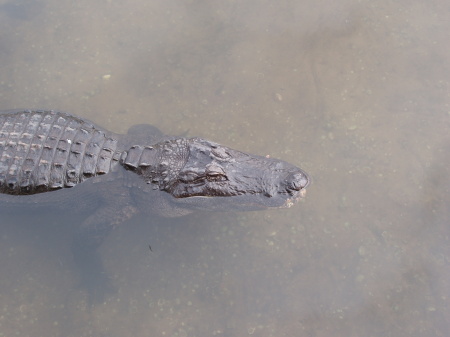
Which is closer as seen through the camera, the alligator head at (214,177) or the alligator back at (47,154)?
the alligator back at (47,154)

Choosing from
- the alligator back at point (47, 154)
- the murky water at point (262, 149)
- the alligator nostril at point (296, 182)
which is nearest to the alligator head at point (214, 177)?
the alligator nostril at point (296, 182)

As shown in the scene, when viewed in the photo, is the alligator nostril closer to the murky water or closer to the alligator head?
the alligator head

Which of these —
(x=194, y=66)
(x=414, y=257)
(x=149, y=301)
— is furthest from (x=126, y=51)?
(x=414, y=257)

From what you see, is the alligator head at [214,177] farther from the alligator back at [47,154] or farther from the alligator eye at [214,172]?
the alligator back at [47,154]

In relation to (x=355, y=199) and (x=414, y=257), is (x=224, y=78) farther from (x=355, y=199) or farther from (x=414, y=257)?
(x=414, y=257)

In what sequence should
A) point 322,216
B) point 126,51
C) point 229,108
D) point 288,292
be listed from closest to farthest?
point 288,292 → point 322,216 → point 229,108 → point 126,51

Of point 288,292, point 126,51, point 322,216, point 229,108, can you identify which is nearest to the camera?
point 288,292
